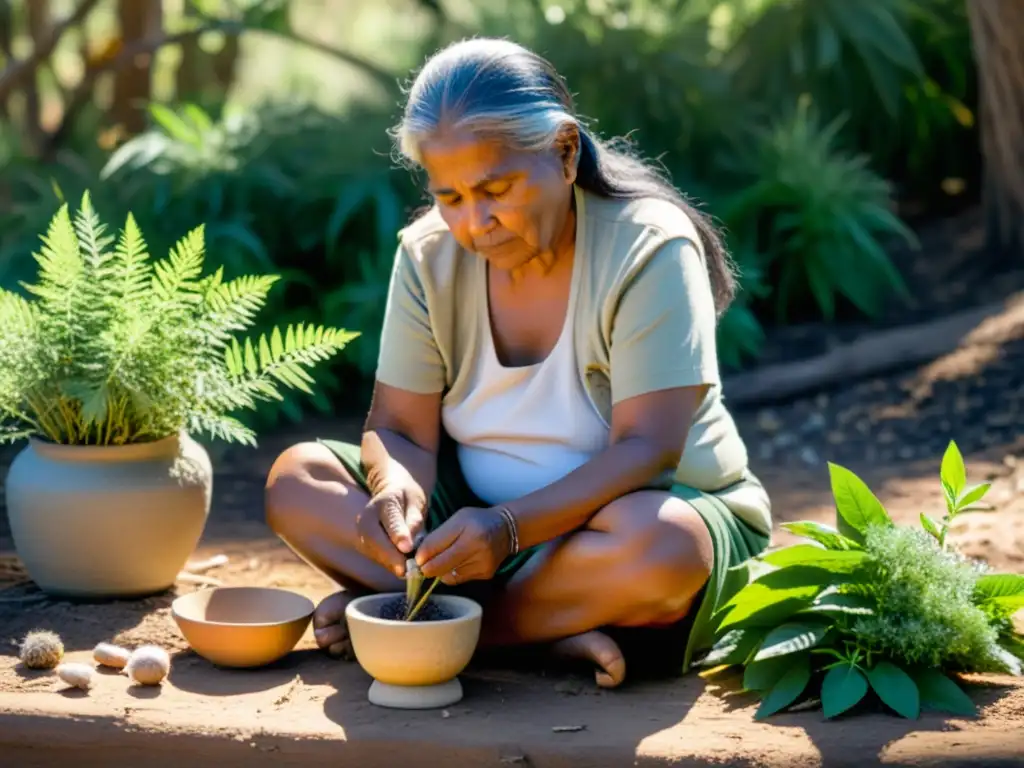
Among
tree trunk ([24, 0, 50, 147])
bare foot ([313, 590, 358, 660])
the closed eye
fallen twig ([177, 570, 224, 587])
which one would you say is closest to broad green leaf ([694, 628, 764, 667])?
bare foot ([313, 590, 358, 660])

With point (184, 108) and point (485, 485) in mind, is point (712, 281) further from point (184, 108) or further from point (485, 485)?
point (184, 108)

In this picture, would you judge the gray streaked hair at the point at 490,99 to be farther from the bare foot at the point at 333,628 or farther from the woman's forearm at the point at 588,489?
the bare foot at the point at 333,628

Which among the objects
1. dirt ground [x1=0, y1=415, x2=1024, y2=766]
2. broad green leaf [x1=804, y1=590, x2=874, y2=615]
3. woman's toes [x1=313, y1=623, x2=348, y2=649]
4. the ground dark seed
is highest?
broad green leaf [x1=804, y1=590, x2=874, y2=615]

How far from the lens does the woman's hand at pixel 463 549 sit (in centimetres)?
265

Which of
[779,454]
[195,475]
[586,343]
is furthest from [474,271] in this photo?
[779,454]

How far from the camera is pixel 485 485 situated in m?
3.12

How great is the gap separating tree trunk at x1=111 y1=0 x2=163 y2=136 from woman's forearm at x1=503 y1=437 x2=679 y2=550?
196 inches

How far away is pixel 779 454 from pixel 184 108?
3.00m

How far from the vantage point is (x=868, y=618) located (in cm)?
273

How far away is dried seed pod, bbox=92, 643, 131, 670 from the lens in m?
2.88

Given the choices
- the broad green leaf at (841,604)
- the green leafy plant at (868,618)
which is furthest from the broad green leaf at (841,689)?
the broad green leaf at (841,604)

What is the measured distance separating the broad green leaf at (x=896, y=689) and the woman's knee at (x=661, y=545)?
0.36 meters

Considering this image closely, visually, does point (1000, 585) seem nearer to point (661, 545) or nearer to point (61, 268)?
point (661, 545)

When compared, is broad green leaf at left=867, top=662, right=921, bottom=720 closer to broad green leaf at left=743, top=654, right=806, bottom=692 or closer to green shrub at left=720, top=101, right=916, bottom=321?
broad green leaf at left=743, top=654, right=806, bottom=692
